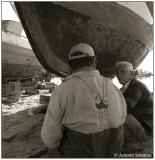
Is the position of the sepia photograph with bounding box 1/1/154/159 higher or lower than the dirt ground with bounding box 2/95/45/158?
higher

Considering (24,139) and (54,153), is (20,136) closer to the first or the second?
(24,139)

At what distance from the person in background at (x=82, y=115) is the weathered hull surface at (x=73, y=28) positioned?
261cm

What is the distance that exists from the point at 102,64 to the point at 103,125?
358cm

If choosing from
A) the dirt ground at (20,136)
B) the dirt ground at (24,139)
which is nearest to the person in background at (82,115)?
the dirt ground at (24,139)

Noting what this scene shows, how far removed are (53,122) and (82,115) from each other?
9.1 inches

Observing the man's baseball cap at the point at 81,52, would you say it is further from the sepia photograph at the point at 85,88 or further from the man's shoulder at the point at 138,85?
the man's shoulder at the point at 138,85

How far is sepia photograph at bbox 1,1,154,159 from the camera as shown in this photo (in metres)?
2.10

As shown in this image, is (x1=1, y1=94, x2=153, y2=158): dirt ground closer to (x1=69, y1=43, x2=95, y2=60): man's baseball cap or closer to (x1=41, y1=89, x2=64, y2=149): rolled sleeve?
(x1=41, y1=89, x2=64, y2=149): rolled sleeve

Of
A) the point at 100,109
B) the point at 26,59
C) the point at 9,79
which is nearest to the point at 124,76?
the point at 100,109

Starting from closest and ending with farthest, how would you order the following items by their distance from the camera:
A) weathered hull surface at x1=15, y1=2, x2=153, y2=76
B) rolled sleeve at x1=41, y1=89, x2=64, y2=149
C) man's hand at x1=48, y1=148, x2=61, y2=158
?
rolled sleeve at x1=41, y1=89, x2=64, y2=149 → man's hand at x1=48, y1=148, x2=61, y2=158 → weathered hull surface at x1=15, y1=2, x2=153, y2=76

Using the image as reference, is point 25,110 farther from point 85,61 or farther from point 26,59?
point 26,59

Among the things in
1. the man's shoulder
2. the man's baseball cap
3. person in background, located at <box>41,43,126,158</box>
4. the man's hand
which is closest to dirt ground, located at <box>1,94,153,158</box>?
the man's shoulder

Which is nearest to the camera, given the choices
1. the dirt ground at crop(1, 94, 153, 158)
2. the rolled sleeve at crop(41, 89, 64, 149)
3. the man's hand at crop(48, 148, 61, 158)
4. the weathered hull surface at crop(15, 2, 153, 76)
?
the rolled sleeve at crop(41, 89, 64, 149)

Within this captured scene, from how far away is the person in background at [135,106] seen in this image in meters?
3.24
